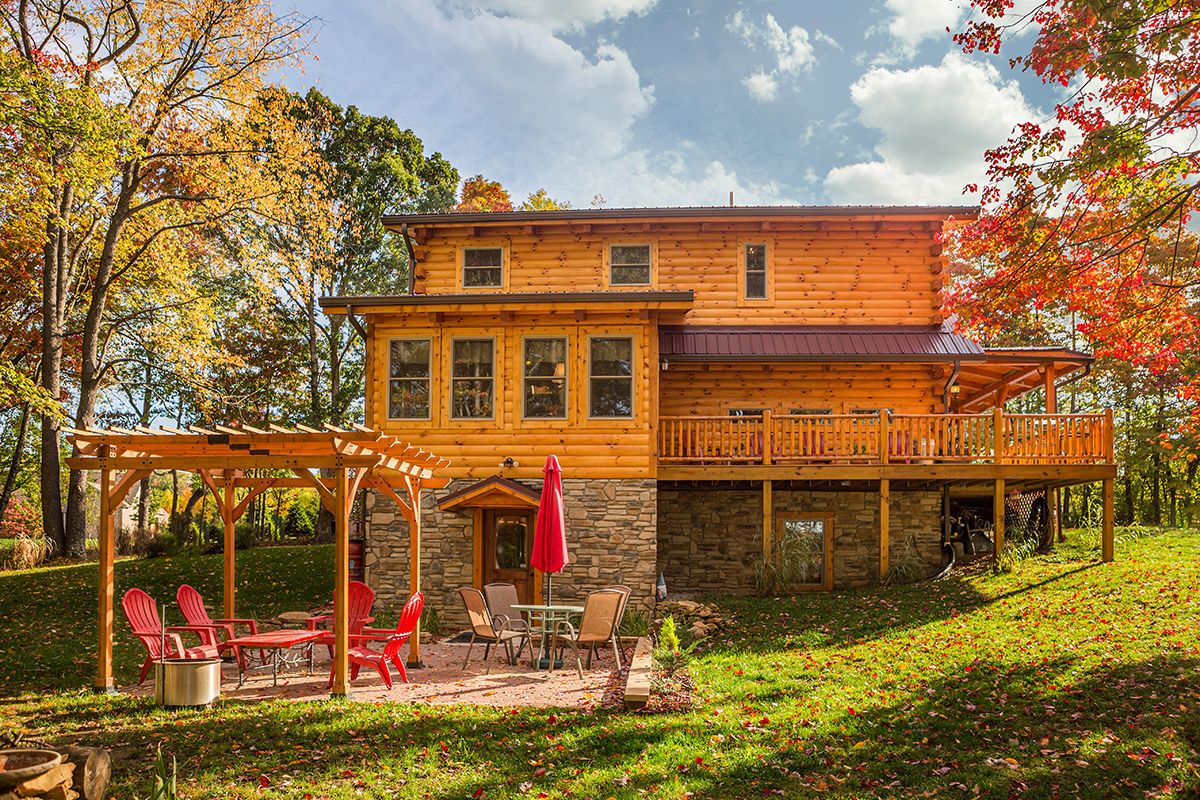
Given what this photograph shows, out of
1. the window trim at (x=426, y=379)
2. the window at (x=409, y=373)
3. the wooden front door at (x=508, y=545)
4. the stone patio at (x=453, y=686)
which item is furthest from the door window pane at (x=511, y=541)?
the stone patio at (x=453, y=686)

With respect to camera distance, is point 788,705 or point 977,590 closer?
point 788,705

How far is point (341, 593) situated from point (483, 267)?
10.2 meters

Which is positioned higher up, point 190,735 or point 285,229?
point 285,229

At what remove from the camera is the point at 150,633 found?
9562mm

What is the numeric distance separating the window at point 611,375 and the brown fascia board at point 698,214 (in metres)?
3.91

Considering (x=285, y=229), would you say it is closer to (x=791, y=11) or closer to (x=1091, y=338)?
(x=791, y=11)

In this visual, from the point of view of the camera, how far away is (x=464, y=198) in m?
32.1

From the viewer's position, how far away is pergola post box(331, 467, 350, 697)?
884cm

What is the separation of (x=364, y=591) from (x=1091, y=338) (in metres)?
9.73

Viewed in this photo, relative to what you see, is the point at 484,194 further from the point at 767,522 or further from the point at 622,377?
the point at 767,522

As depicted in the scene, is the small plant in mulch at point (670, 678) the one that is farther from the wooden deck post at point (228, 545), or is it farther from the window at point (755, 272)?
the window at point (755, 272)

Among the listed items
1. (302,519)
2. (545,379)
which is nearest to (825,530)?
(545,379)

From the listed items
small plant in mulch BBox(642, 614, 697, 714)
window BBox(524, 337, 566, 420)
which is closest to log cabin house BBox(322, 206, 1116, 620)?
window BBox(524, 337, 566, 420)

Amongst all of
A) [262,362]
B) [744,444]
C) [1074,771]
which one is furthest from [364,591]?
[262,362]
